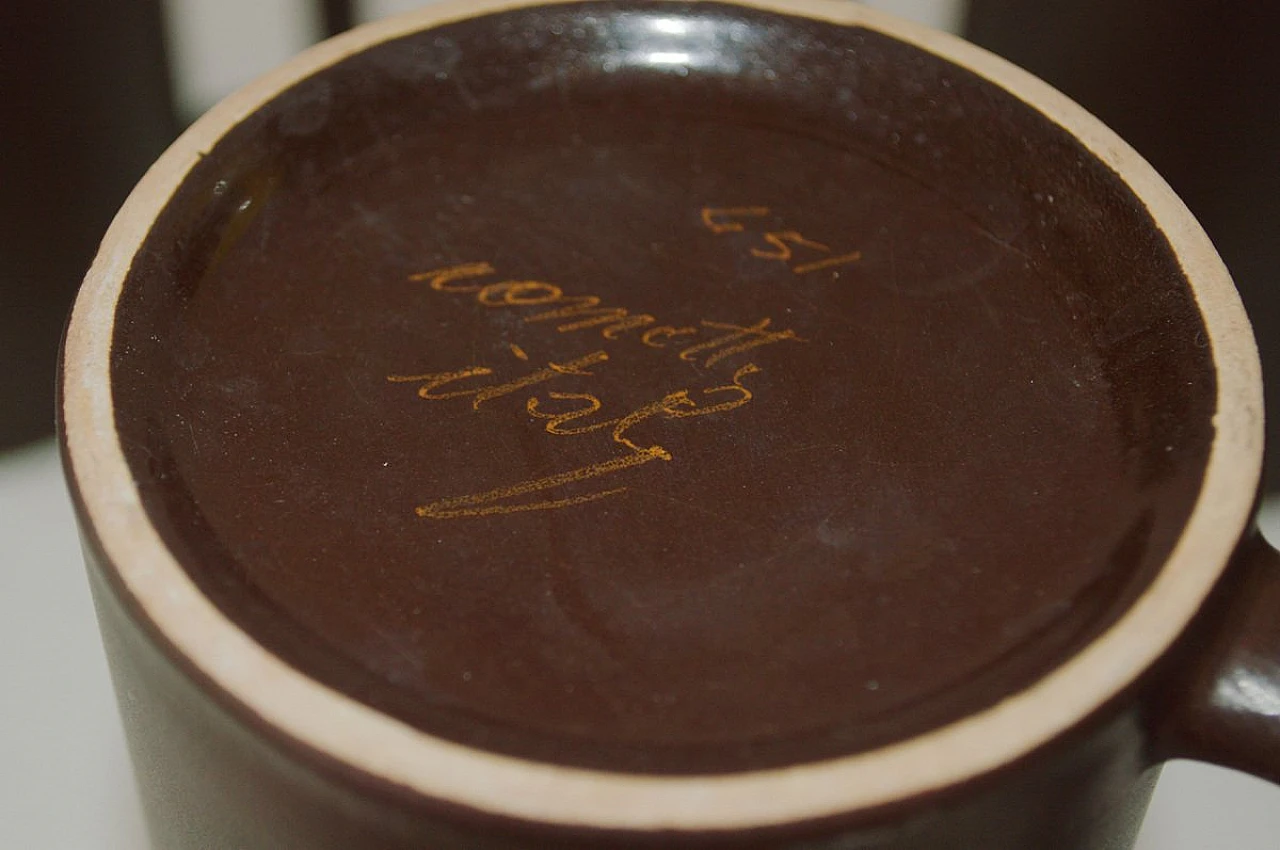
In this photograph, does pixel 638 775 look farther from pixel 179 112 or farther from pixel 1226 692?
pixel 179 112

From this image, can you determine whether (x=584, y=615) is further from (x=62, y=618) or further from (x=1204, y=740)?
(x=62, y=618)

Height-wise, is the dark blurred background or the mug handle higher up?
the dark blurred background

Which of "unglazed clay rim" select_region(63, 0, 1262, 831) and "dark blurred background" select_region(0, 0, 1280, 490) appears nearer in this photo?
"unglazed clay rim" select_region(63, 0, 1262, 831)

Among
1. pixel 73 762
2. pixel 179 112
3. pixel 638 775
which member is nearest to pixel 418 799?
pixel 638 775
